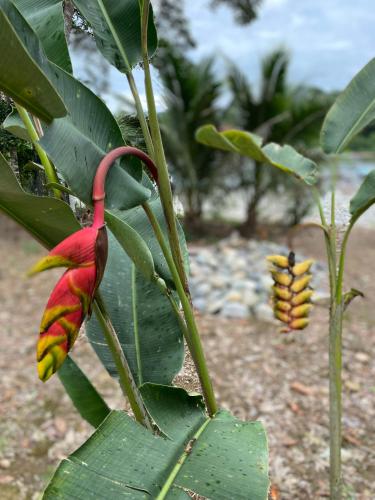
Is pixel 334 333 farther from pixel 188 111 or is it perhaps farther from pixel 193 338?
pixel 188 111

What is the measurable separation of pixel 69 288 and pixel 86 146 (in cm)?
20

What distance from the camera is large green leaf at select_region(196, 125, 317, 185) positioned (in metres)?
0.95

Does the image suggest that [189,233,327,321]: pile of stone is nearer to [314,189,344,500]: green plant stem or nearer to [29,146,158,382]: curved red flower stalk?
[314,189,344,500]: green plant stem

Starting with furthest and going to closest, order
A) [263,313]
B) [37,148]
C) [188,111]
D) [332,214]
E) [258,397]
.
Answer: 1. [188,111]
2. [263,313]
3. [258,397]
4. [332,214]
5. [37,148]

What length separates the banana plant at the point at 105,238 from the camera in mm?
465

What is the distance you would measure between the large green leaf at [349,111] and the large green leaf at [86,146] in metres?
0.54

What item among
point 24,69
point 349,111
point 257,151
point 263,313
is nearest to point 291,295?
point 257,151

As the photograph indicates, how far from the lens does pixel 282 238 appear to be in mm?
5180

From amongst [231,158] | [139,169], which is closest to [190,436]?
[139,169]

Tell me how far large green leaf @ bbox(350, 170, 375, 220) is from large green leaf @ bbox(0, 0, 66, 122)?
581mm

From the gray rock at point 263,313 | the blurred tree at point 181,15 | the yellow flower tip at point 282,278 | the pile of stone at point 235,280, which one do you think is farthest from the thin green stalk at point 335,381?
the blurred tree at point 181,15

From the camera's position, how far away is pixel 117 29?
702mm

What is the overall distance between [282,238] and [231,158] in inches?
41.3

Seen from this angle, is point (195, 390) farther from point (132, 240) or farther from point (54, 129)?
point (54, 129)
